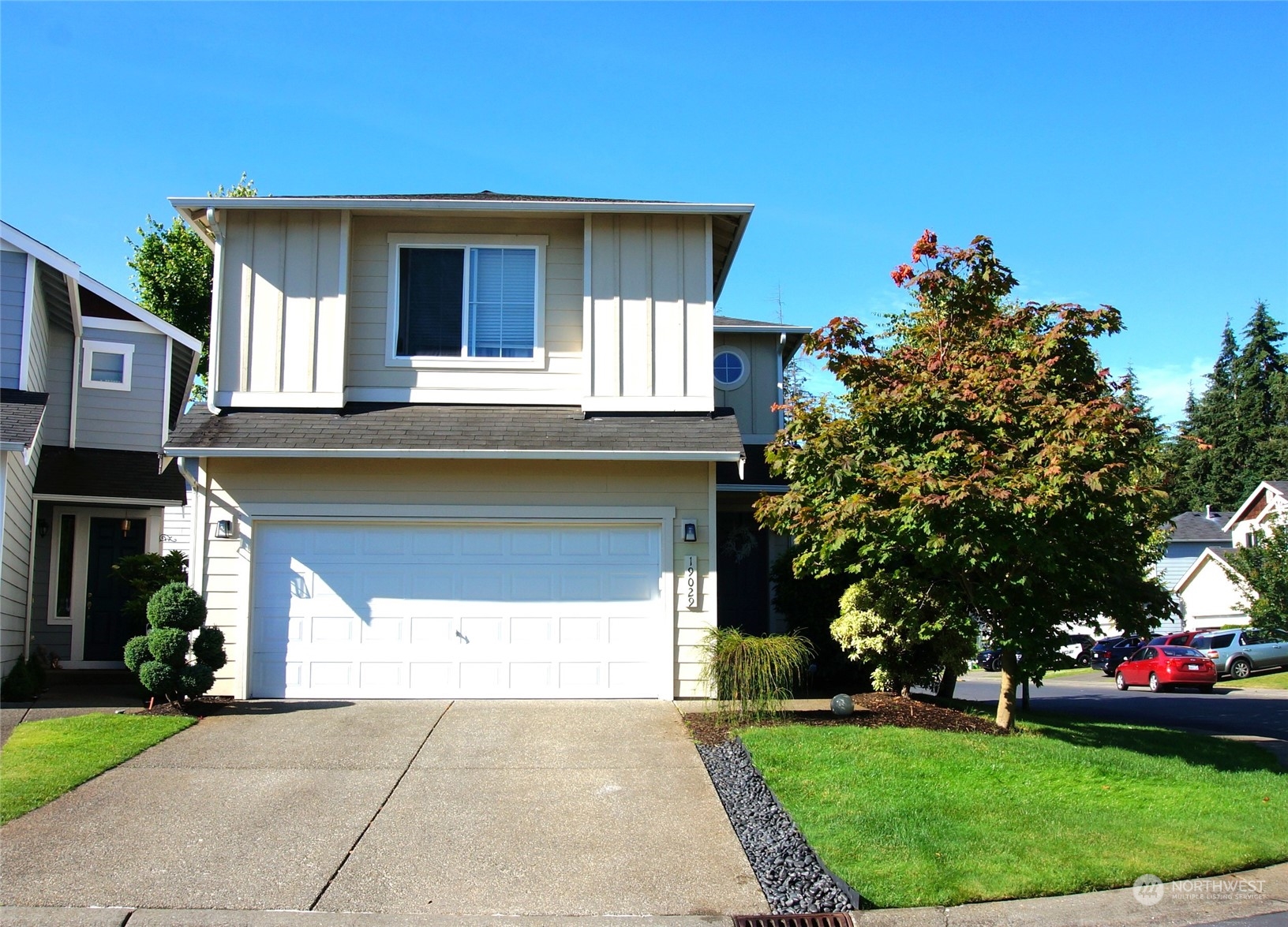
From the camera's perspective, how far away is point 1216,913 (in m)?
6.10

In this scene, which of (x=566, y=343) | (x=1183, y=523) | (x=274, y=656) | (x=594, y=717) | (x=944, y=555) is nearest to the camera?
(x=944, y=555)

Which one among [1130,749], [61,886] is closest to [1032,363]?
[1130,749]

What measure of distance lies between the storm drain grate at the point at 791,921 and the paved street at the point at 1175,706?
34.6 ft

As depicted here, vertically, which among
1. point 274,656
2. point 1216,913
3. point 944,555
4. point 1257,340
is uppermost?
point 1257,340

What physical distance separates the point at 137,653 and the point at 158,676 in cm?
49

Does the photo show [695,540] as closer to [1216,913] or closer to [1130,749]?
[1130,749]

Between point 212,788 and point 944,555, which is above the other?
point 944,555

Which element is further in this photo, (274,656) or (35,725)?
(274,656)

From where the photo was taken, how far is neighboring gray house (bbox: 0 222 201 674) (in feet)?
45.0

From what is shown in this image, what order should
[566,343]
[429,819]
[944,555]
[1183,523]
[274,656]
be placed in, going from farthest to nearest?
[1183,523] → [566,343] → [274,656] → [944,555] → [429,819]

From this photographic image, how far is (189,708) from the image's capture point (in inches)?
422

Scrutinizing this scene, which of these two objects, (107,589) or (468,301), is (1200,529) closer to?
(468,301)

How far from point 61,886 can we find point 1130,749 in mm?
9520

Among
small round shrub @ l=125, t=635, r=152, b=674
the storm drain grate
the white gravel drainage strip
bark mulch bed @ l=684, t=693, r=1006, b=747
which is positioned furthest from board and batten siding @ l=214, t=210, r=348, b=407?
the storm drain grate
